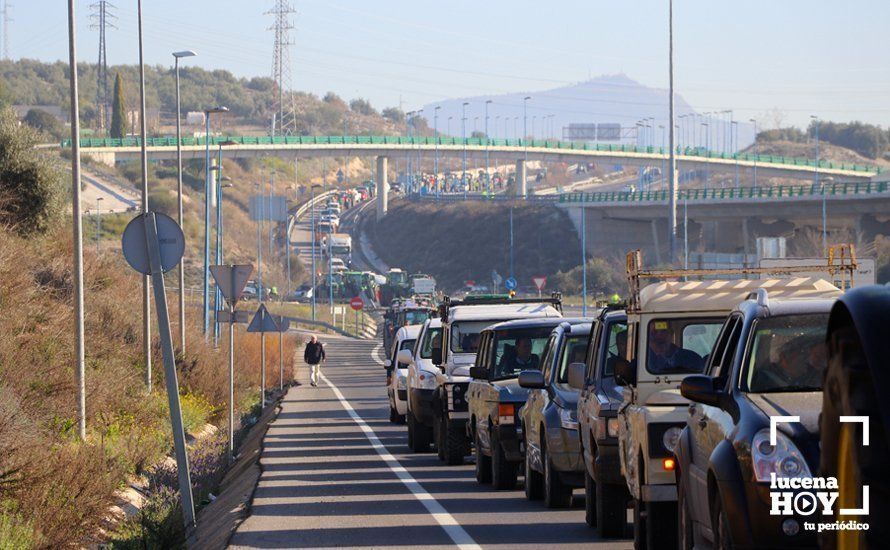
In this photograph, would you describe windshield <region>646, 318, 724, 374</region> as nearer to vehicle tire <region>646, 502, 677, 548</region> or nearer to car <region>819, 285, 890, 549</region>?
vehicle tire <region>646, 502, 677, 548</region>

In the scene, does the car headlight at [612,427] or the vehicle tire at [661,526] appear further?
the car headlight at [612,427]

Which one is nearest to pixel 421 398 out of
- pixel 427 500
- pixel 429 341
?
pixel 429 341

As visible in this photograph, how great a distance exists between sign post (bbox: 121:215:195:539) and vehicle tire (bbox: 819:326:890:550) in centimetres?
990

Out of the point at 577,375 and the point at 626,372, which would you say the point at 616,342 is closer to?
the point at 577,375

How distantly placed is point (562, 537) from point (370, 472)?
7.88 meters

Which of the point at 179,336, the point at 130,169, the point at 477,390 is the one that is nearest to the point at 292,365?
the point at 179,336

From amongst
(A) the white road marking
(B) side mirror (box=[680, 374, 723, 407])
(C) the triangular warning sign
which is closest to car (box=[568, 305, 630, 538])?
(A) the white road marking

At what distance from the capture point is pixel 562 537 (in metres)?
12.6

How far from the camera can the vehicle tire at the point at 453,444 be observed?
2095 centimetres

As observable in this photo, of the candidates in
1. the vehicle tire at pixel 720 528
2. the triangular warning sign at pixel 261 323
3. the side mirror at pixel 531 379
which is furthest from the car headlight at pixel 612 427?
the triangular warning sign at pixel 261 323

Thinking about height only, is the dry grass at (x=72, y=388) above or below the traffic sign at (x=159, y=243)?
below

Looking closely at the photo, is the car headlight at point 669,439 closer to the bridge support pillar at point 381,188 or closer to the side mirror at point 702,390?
the side mirror at point 702,390

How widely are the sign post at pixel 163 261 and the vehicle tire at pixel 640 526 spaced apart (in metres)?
4.77

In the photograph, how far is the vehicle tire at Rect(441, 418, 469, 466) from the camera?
A: 20.9 meters
